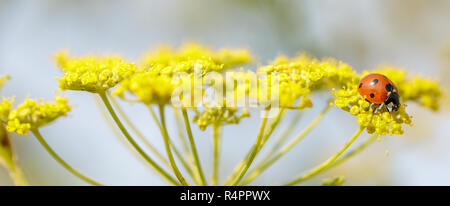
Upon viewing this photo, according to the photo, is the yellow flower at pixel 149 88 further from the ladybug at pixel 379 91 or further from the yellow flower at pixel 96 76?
the ladybug at pixel 379 91

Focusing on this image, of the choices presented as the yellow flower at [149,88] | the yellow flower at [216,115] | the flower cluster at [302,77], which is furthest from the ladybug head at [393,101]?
the yellow flower at [149,88]

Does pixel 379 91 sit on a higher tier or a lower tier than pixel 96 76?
lower

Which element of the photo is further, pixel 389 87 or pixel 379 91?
pixel 389 87

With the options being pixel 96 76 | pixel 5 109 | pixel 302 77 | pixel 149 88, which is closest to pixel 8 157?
pixel 5 109

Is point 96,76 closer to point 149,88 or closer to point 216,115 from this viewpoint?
point 149,88
